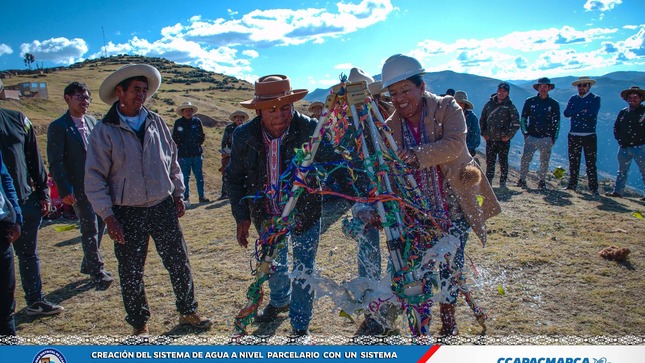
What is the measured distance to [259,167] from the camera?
10.3ft

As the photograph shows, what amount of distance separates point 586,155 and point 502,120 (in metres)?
1.88

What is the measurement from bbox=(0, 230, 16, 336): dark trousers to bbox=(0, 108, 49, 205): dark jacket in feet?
3.25

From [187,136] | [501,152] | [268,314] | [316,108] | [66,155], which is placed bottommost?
[268,314]

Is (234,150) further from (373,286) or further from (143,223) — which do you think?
(373,286)

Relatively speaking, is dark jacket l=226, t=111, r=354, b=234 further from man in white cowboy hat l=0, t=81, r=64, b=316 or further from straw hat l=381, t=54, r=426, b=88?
man in white cowboy hat l=0, t=81, r=64, b=316

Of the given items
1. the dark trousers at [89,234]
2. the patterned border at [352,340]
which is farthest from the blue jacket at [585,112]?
the dark trousers at [89,234]

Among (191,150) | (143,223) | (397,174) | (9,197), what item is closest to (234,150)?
(143,223)

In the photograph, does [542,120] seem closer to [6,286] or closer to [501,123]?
[501,123]

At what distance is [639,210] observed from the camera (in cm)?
708

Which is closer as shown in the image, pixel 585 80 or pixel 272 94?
pixel 272 94

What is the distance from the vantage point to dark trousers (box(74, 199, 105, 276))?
4453 mm

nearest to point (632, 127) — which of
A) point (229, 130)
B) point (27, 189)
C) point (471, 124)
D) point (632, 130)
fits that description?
Result: point (632, 130)

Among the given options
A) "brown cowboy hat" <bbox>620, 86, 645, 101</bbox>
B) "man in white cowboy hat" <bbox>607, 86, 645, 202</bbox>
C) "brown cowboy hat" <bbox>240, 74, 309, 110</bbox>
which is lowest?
"man in white cowboy hat" <bbox>607, 86, 645, 202</bbox>

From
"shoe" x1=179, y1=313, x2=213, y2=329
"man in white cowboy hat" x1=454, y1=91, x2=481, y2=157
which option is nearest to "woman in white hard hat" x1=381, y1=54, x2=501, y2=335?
"shoe" x1=179, y1=313, x2=213, y2=329
